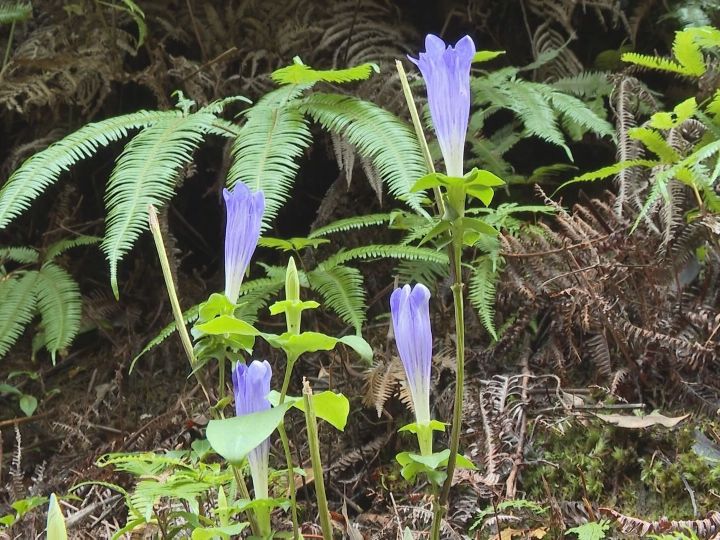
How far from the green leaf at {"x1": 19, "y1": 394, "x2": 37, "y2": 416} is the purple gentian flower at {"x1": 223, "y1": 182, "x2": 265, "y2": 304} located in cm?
154

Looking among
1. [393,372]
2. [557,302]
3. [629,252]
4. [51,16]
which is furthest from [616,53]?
[51,16]

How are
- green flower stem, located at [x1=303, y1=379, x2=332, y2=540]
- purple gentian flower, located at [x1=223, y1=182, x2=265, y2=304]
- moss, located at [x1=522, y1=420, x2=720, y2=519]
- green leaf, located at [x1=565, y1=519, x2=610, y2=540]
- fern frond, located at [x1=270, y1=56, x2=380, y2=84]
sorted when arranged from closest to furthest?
1. green flower stem, located at [x1=303, y1=379, x2=332, y2=540]
2. purple gentian flower, located at [x1=223, y1=182, x2=265, y2=304]
3. green leaf, located at [x1=565, y1=519, x2=610, y2=540]
4. moss, located at [x1=522, y1=420, x2=720, y2=519]
5. fern frond, located at [x1=270, y1=56, x2=380, y2=84]

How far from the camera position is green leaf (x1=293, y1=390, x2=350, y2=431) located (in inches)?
39.4

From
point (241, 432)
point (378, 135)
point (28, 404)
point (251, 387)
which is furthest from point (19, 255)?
point (241, 432)

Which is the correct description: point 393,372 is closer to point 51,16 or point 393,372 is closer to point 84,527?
point 84,527

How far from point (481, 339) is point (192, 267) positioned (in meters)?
1.24

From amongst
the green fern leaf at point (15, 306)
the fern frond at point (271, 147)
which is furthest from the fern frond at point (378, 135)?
the green fern leaf at point (15, 306)

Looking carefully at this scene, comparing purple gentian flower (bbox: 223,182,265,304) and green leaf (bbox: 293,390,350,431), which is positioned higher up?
purple gentian flower (bbox: 223,182,265,304)

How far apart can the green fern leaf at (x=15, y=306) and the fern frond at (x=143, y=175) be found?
0.49m

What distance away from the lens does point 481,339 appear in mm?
2117

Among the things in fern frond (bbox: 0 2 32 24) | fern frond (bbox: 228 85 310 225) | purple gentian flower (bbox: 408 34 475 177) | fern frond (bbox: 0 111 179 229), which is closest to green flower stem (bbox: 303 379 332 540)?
purple gentian flower (bbox: 408 34 475 177)

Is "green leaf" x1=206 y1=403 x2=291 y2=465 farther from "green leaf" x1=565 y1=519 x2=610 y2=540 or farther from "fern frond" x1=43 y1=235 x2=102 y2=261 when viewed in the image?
"fern frond" x1=43 y1=235 x2=102 y2=261

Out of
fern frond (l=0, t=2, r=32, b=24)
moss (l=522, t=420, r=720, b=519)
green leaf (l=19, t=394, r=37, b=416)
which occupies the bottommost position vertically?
green leaf (l=19, t=394, r=37, b=416)

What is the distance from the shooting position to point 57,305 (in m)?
2.40
